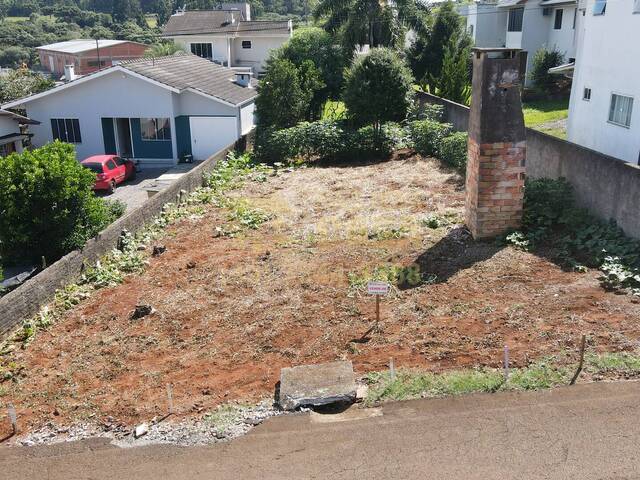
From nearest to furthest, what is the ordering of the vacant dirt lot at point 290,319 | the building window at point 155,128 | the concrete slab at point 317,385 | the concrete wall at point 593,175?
the concrete slab at point 317,385, the vacant dirt lot at point 290,319, the concrete wall at point 593,175, the building window at point 155,128

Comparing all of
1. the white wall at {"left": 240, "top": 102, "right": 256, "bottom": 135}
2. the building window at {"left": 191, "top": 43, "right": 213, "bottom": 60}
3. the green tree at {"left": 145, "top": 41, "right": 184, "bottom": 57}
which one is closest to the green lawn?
the white wall at {"left": 240, "top": 102, "right": 256, "bottom": 135}

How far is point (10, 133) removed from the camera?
81.0 feet

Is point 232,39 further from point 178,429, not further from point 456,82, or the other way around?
point 178,429

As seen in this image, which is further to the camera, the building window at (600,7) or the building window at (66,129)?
the building window at (66,129)

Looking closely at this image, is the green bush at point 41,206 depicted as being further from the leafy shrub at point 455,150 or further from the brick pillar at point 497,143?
the leafy shrub at point 455,150

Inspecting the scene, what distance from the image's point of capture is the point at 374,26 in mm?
33719

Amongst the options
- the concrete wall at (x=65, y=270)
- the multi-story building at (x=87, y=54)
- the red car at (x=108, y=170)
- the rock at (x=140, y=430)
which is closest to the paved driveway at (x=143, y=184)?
the red car at (x=108, y=170)

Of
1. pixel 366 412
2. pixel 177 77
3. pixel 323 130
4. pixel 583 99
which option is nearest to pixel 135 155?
pixel 177 77

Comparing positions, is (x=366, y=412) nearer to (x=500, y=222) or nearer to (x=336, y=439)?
(x=336, y=439)

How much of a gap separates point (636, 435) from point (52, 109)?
1106 inches

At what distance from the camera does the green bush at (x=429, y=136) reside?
21.4 meters

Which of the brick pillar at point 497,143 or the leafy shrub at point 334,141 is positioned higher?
the brick pillar at point 497,143

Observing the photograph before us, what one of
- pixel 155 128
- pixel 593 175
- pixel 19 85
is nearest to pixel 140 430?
pixel 593 175

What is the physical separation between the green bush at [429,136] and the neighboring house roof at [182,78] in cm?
926
